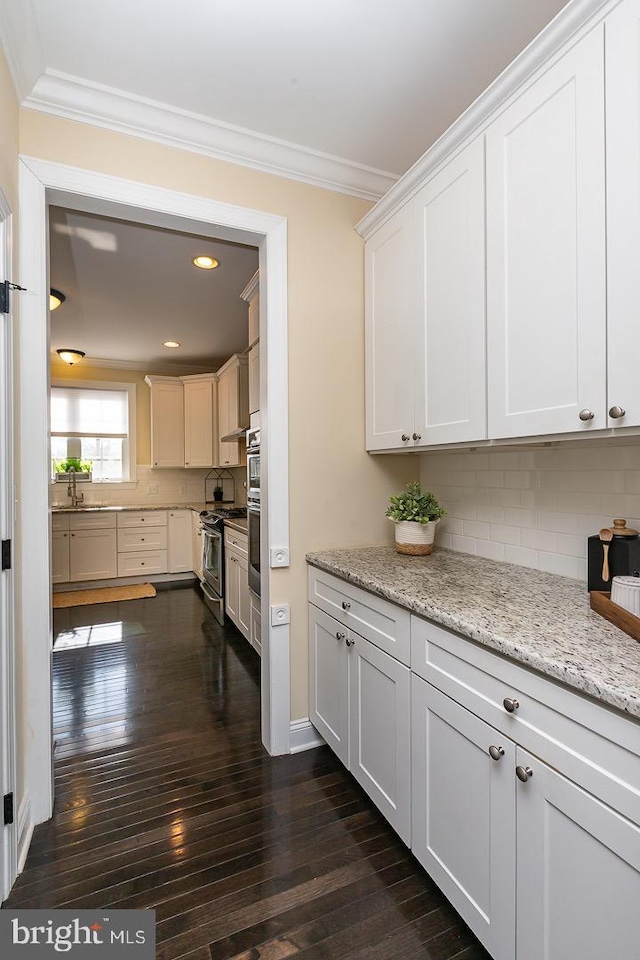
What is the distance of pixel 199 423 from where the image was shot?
5.76 m

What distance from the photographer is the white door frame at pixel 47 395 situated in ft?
5.63

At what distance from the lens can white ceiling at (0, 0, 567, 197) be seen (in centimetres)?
150

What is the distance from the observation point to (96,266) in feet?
10.7

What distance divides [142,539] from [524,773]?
5.18 metres

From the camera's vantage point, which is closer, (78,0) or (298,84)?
(78,0)

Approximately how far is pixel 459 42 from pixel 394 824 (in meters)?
2.64

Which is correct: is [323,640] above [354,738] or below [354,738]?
above

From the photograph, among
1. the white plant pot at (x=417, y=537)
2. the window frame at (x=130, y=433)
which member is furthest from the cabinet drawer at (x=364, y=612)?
the window frame at (x=130, y=433)

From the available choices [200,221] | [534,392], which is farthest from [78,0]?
[534,392]

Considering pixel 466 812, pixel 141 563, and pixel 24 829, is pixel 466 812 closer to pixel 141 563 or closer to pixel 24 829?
pixel 24 829

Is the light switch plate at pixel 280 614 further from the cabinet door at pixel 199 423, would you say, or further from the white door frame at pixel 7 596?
the cabinet door at pixel 199 423

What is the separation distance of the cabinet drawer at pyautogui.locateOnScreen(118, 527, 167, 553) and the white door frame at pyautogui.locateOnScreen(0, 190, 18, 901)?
4130mm

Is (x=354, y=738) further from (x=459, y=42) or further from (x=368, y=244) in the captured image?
(x=459, y=42)

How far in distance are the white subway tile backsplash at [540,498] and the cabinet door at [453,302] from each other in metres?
0.34
